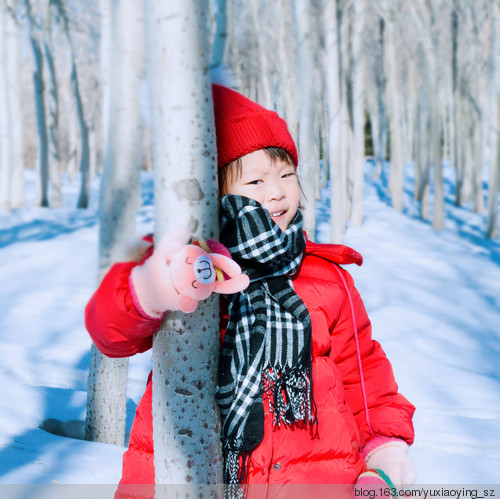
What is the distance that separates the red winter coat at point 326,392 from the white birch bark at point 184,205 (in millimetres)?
98

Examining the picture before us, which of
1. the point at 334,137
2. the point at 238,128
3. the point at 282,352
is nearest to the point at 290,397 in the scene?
the point at 282,352

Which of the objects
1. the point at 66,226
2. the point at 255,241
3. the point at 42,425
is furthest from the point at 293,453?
the point at 66,226

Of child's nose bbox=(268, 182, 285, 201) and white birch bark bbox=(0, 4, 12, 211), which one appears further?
white birch bark bbox=(0, 4, 12, 211)

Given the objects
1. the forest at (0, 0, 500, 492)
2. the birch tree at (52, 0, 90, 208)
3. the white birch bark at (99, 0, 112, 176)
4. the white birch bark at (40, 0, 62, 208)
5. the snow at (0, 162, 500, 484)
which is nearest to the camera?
the forest at (0, 0, 500, 492)

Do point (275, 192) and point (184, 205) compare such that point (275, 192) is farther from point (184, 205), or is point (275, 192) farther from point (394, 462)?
point (394, 462)

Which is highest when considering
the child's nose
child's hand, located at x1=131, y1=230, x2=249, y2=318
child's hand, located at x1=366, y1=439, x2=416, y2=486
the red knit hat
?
the red knit hat

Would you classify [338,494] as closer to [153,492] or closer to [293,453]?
[293,453]

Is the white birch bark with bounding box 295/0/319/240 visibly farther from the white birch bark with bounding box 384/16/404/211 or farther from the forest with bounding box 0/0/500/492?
the white birch bark with bounding box 384/16/404/211

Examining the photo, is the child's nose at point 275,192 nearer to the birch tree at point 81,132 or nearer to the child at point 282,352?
the child at point 282,352

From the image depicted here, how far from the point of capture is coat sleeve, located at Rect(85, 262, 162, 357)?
3.29ft

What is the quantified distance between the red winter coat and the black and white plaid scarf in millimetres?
69

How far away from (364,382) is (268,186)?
0.63m

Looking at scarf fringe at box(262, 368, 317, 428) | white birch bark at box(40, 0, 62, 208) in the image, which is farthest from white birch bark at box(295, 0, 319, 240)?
white birch bark at box(40, 0, 62, 208)

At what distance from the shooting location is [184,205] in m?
1.02
